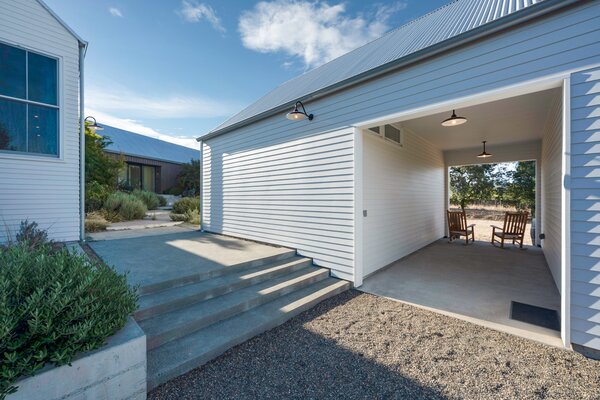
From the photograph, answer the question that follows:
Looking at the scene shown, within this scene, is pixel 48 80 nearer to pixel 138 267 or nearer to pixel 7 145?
pixel 7 145

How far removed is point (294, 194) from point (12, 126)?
5.30m

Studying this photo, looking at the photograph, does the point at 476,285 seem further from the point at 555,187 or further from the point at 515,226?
the point at 515,226

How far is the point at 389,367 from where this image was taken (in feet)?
7.23

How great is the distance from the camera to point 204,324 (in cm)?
262

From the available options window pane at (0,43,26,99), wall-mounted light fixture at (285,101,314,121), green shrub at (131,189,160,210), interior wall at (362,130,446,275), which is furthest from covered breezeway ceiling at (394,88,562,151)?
green shrub at (131,189,160,210)

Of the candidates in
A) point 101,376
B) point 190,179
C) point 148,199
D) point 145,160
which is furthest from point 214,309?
point 145,160

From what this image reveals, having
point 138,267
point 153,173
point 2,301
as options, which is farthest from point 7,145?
point 153,173

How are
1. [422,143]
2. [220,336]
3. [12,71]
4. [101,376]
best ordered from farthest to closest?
[422,143], [12,71], [220,336], [101,376]

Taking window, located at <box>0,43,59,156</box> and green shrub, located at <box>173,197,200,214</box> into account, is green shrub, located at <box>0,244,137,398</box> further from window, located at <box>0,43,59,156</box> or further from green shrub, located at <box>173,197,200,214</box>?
green shrub, located at <box>173,197,200,214</box>

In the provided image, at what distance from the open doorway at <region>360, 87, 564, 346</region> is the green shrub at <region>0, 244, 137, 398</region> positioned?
341 centimetres

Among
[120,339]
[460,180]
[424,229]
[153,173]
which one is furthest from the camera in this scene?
[153,173]

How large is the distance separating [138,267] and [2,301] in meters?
2.27

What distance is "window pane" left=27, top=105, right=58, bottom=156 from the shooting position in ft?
15.6

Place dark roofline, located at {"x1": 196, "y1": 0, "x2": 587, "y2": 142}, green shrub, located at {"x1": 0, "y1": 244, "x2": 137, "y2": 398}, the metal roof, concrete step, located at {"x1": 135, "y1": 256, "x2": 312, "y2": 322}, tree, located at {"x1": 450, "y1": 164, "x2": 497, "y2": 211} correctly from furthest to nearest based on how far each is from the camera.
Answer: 1. the metal roof
2. tree, located at {"x1": 450, "y1": 164, "x2": 497, "y2": 211}
3. concrete step, located at {"x1": 135, "y1": 256, "x2": 312, "y2": 322}
4. dark roofline, located at {"x1": 196, "y1": 0, "x2": 587, "y2": 142}
5. green shrub, located at {"x1": 0, "y1": 244, "x2": 137, "y2": 398}
